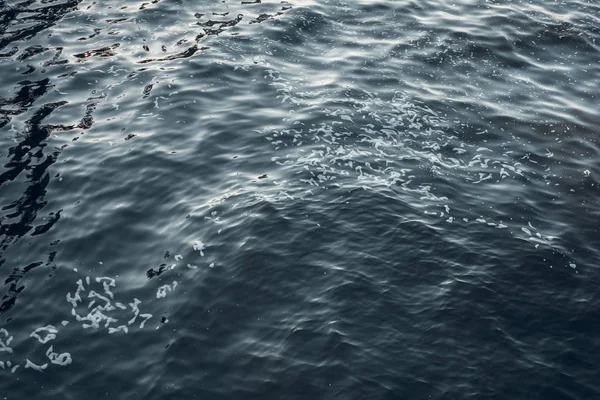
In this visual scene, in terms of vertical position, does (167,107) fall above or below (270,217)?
above

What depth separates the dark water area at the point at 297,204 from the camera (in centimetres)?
1839

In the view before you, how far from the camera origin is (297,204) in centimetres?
2367

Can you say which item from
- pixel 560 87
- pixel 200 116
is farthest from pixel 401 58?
pixel 200 116

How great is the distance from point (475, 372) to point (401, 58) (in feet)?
64.4

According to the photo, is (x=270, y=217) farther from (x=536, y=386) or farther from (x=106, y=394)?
(x=536, y=386)

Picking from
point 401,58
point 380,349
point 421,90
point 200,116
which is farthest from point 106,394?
point 401,58

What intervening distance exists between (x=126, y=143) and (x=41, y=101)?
5665 millimetres

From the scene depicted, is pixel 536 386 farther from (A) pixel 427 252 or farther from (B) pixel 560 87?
(B) pixel 560 87

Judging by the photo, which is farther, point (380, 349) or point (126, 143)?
point (126, 143)

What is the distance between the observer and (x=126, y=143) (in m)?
27.1

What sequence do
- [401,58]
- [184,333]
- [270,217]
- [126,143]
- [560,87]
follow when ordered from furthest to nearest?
[401,58]
[560,87]
[126,143]
[270,217]
[184,333]

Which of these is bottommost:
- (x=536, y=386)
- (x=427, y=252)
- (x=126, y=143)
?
(x=536, y=386)

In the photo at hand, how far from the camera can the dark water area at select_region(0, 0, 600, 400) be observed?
18391mm

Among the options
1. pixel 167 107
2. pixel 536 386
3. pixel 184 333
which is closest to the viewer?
pixel 536 386
